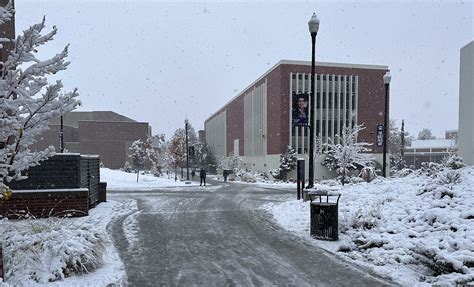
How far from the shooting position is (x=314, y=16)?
1232 cm

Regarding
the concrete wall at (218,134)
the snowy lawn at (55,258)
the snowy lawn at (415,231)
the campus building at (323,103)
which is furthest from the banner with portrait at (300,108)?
the concrete wall at (218,134)

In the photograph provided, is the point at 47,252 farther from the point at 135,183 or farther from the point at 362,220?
the point at 135,183

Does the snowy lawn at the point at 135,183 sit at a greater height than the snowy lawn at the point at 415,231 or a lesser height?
lesser

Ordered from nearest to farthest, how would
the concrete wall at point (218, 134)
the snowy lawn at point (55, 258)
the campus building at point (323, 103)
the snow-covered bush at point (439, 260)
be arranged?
the snowy lawn at point (55, 258) → the snow-covered bush at point (439, 260) → the campus building at point (323, 103) → the concrete wall at point (218, 134)

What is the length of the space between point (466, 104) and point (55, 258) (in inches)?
519

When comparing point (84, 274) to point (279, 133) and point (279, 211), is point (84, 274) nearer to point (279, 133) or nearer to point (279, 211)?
point (279, 211)

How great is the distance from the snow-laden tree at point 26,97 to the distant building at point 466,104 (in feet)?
41.0

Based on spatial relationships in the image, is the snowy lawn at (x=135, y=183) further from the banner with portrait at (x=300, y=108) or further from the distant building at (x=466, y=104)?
the distant building at (x=466, y=104)

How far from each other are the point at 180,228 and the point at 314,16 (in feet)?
28.6

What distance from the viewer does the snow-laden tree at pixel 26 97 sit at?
12.7 feet

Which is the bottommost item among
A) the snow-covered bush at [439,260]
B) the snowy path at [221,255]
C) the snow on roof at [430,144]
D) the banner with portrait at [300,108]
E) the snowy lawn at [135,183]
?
the snowy lawn at [135,183]

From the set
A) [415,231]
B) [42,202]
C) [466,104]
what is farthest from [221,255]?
[466,104]

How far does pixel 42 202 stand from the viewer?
33.6 feet

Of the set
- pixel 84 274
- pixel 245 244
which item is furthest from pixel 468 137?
pixel 84 274
